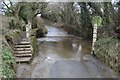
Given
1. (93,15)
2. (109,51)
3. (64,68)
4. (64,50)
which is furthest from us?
(93,15)

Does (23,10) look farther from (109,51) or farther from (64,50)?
(109,51)

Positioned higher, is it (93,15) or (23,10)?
(23,10)

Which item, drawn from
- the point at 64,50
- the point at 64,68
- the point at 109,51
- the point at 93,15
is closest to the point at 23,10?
the point at 64,50

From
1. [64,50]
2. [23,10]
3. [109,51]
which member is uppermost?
[23,10]

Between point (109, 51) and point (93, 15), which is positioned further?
point (93, 15)

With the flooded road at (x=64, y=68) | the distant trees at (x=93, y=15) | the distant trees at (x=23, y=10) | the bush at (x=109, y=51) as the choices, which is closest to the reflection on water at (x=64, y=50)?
the flooded road at (x=64, y=68)

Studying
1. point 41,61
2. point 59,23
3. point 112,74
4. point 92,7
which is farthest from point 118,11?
point 59,23

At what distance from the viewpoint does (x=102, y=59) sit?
8.67 meters

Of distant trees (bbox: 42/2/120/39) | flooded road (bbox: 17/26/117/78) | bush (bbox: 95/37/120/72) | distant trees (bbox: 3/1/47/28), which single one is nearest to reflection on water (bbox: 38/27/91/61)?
flooded road (bbox: 17/26/117/78)

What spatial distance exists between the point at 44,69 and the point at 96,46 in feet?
11.3

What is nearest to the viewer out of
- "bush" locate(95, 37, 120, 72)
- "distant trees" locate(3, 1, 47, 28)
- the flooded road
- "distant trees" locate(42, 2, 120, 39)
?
the flooded road

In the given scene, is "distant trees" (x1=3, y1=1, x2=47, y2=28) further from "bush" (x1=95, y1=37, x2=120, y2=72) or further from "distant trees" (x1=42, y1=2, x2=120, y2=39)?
"bush" (x1=95, y1=37, x2=120, y2=72)

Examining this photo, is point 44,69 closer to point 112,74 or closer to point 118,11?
point 112,74

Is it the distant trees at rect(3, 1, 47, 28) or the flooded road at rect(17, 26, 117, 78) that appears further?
the distant trees at rect(3, 1, 47, 28)
